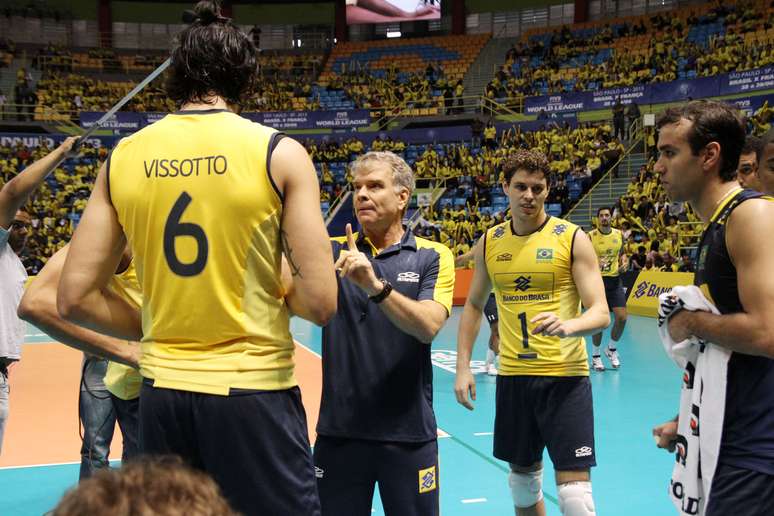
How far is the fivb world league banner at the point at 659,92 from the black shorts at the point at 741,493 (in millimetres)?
24748

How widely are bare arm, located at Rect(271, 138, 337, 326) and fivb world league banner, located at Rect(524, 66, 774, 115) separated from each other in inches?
1003

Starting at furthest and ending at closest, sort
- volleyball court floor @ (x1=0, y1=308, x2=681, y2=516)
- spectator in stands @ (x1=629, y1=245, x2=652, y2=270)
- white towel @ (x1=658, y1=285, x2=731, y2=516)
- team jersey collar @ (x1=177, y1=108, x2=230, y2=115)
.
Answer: spectator in stands @ (x1=629, y1=245, x2=652, y2=270)
volleyball court floor @ (x1=0, y1=308, x2=681, y2=516)
white towel @ (x1=658, y1=285, x2=731, y2=516)
team jersey collar @ (x1=177, y1=108, x2=230, y2=115)

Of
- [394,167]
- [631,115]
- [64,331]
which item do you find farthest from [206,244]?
[631,115]

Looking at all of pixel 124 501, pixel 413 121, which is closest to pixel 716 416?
pixel 124 501

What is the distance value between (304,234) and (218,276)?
0.86 ft

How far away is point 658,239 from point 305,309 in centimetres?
1913

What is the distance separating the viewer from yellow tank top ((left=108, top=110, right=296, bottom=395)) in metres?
2.00

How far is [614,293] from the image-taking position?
11305mm

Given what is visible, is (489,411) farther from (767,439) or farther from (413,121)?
(413,121)

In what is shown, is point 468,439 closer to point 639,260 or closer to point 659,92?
point 639,260

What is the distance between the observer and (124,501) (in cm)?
103

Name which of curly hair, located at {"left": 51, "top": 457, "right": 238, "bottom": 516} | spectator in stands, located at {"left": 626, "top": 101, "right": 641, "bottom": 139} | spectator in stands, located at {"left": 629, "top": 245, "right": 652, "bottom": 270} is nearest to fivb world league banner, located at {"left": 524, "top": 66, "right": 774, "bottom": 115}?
spectator in stands, located at {"left": 626, "top": 101, "right": 641, "bottom": 139}

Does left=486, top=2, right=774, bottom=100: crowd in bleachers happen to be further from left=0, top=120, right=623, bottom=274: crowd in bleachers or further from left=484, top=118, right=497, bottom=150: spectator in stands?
left=0, top=120, right=623, bottom=274: crowd in bleachers

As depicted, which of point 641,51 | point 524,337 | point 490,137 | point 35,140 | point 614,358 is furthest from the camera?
point 641,51
